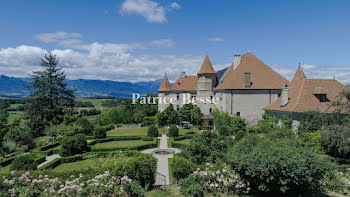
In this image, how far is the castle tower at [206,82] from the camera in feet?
131

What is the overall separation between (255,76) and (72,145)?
27.1m

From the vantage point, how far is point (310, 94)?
2391 centimetres

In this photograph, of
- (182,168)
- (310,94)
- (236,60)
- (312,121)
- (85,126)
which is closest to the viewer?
(182,168)

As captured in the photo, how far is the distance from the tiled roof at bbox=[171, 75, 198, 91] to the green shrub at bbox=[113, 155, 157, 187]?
34714 millimetres

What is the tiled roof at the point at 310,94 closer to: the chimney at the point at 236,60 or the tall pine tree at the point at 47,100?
the chimney at the point at 236,60

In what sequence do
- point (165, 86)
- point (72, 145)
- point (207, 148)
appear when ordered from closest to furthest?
point (207, 148) < point (72, 145) < point (165, 86)

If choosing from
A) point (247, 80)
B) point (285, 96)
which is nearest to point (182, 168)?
point (285, 96)

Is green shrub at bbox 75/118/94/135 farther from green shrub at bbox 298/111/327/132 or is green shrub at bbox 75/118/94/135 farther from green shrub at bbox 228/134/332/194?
green shrub at bbox 298/111/327/132

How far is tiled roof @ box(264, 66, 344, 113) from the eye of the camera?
75.2 ft

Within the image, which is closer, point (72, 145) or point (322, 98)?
point (72, 145)

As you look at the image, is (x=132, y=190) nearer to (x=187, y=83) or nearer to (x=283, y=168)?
(x=283, y=168)

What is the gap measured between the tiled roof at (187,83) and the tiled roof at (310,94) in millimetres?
21326

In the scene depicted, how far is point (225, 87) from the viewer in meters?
32.6

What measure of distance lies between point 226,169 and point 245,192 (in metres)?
1.24
